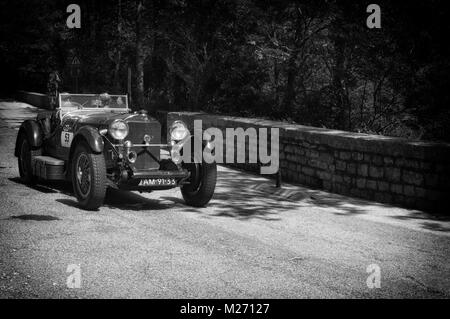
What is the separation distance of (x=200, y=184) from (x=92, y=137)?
1.75m

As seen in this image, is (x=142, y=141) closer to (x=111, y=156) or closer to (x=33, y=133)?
(x=111, y=156)

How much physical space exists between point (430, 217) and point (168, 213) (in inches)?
149

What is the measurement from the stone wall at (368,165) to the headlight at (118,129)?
3.85 m

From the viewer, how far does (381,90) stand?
41.0ft

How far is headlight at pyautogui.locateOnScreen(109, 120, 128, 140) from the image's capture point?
25.3 feet

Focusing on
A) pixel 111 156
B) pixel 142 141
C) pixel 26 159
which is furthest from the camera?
pixel 26 159

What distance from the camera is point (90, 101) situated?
969cm

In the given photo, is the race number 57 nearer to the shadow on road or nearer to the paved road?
the paved road

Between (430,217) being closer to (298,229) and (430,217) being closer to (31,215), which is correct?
(298,229)

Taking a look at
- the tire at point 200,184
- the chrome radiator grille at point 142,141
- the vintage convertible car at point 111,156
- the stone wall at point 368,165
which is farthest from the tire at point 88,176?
the stone wall at point 368,165

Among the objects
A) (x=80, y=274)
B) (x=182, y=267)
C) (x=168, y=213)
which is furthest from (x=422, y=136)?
(x=80, y=274)

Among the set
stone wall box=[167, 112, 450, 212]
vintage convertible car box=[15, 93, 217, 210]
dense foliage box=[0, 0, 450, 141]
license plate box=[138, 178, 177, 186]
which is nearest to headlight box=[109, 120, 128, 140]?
vintage convertible car box=[15, 93, 217, 210]

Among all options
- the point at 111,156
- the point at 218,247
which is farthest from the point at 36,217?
the point at 218,247

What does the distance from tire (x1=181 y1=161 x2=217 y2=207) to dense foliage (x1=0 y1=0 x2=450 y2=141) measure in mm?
5054
